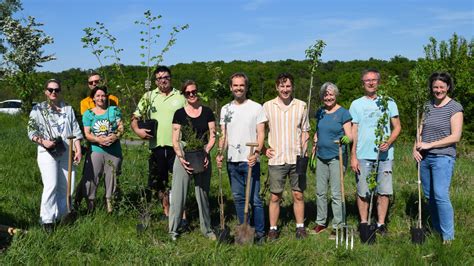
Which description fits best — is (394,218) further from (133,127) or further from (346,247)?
(133,127)

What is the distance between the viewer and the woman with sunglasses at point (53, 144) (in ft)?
15.9

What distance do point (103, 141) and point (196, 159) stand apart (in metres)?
1.30

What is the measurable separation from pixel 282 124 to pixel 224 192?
99.2 inches

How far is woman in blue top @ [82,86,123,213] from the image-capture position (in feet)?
17.3

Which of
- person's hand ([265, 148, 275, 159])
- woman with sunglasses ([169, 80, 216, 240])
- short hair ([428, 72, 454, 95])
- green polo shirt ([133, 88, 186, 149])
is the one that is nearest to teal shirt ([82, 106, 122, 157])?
green polo shirt ([133, 88, 186, 149])

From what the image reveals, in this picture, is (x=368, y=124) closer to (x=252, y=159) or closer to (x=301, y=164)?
(x=301, y=164)

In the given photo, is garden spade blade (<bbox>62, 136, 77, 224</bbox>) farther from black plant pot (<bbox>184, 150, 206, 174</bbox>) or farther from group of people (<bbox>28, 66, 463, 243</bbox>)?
black plant pot (<bbox>184, 150, 206, 174</bbox>)

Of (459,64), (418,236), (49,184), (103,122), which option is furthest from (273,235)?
(459,64)

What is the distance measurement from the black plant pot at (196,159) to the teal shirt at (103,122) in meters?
1.16

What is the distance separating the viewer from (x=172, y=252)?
429cm

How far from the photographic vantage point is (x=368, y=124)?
4.92 m

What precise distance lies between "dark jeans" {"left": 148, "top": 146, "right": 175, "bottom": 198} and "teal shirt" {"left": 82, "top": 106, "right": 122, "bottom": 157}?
1.75 feet

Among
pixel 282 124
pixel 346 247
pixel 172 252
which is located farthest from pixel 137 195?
pixel 346 247

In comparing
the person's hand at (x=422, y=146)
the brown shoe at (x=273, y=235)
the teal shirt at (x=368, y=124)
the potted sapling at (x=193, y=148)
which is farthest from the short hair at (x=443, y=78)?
the potted sapling at (x=193, y=148)
